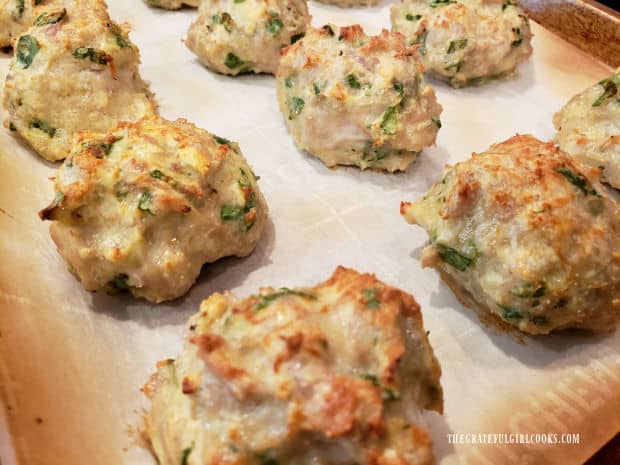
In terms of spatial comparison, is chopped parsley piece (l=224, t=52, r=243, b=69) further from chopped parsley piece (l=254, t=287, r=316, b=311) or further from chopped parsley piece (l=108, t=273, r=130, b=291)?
chopped parsley piece (l=254, t=287, r=316, b=311)

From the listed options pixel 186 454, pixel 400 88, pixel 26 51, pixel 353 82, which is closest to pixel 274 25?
pixel 353 82

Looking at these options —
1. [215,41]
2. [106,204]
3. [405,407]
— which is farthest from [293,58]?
[405,407]

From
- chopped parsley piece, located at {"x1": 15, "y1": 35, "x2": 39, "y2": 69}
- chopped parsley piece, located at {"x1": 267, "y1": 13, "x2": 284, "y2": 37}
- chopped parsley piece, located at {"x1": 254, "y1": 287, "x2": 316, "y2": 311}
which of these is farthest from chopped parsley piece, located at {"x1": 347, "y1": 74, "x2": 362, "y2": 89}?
chopped parsley piece, located at {"x1": 15, "y1": 35, "x2": 39, "y2": 69}

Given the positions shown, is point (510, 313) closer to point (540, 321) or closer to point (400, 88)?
point (540, 321)

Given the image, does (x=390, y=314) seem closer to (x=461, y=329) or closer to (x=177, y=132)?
(x=461, y=329)

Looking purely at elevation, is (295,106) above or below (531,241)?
below

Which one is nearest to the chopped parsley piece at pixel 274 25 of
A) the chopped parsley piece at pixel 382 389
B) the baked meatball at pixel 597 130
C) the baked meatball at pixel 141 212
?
the baked meatball at pixel 141 212

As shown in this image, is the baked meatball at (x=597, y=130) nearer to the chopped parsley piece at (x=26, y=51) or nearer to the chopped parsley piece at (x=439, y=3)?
the chopped parsley piece at (x=439, y=3)
